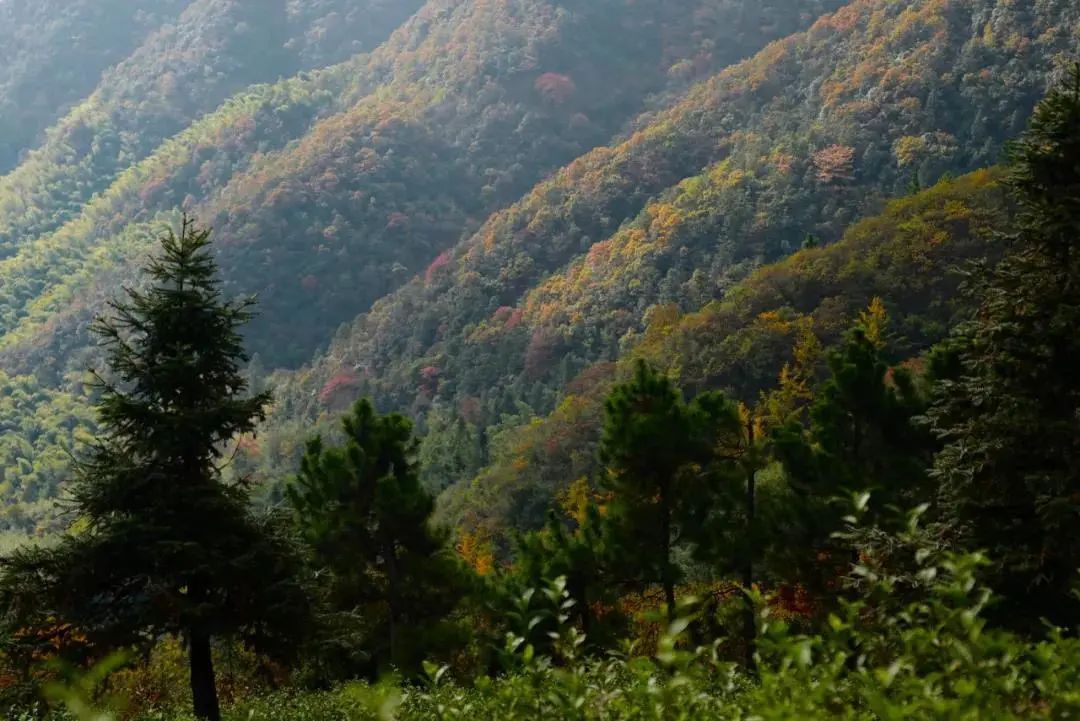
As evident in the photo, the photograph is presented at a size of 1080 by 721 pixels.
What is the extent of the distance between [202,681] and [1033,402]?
12.5 meters

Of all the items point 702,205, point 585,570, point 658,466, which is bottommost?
point 585,570

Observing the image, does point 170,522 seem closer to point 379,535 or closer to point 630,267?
point 379,535

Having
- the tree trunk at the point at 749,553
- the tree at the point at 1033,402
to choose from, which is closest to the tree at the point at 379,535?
the tree trunk at the point at 749,553

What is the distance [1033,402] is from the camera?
1226 cm

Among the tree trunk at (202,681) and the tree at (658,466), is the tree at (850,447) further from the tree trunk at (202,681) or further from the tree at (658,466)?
the tree trunk at (202,681)

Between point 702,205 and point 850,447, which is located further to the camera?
point 702,205

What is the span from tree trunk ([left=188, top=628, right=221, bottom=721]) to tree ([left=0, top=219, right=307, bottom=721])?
0.07 feet

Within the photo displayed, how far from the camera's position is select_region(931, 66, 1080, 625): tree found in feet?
39.6

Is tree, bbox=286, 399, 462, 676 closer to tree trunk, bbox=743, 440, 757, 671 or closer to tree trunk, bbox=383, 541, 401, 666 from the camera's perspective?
tree trunk, bbox=383, 541, 401, 666

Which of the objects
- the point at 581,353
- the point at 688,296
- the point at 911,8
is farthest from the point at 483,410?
the point at 911,8

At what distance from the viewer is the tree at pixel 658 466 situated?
20000mm

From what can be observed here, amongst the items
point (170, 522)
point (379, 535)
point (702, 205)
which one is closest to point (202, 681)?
point (170, 522)

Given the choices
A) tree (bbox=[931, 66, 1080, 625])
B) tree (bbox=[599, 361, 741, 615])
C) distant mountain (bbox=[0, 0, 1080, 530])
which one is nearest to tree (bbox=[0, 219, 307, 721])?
tree (bbox=[599, 361, 741, 615])

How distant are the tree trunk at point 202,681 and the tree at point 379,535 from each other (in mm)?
4441
